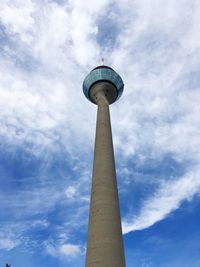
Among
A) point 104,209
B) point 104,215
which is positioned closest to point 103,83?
point 104,209

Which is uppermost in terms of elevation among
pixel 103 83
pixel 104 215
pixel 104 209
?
pixel 103 83

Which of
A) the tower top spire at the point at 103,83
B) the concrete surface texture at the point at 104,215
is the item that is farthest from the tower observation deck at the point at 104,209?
the tower top spire at the point at 103,83

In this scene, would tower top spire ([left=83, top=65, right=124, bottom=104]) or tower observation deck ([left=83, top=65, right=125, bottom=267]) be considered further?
tower top spire ([left=83, top=65, right=124, bottom=104])

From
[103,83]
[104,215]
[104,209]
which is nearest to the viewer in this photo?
[104,215]

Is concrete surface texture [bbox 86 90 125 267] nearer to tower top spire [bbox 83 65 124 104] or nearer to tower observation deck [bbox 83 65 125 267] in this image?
tower observation deck [bbox 83 65 125 267]

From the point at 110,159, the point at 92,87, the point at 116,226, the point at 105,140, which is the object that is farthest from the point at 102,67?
the point at 116,226

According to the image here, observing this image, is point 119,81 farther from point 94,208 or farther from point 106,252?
point 106,252

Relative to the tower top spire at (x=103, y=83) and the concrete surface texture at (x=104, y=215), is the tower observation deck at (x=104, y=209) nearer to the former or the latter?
the concrete surface texture at (x=104, y=215)

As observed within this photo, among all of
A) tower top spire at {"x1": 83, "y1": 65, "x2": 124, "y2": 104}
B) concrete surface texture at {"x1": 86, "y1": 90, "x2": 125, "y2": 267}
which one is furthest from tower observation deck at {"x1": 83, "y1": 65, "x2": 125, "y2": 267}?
tower top spire at {"x1": 83, "y1": 65, "x2": 124, "y2": 104}

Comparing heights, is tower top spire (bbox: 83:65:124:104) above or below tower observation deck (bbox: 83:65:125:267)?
above

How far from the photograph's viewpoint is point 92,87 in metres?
40.8

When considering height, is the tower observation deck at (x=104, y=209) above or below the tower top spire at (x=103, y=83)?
below

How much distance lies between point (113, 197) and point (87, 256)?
223 inches

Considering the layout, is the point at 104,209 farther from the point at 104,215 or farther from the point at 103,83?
the point at 103,83
